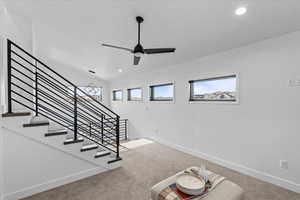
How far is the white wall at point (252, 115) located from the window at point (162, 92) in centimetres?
43

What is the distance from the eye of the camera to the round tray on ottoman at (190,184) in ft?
4.43

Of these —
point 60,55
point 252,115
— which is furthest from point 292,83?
point 60,55

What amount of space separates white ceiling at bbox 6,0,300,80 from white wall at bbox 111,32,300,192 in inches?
11.9

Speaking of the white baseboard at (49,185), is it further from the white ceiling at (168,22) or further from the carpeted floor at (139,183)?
the white ceiling at (168,22)

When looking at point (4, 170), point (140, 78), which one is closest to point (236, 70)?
point (140, 78)

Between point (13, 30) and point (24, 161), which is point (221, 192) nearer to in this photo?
point (24, 161)

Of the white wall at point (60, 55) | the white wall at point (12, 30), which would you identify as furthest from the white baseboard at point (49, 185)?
the white wall at point (60, 55)

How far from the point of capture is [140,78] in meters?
5.38

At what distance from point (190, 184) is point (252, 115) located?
1992 millimetres

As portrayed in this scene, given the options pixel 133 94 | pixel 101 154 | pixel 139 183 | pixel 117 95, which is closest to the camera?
pixel 139 183

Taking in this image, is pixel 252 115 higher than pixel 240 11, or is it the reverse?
pixel 240 11

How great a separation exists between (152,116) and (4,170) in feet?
12.1

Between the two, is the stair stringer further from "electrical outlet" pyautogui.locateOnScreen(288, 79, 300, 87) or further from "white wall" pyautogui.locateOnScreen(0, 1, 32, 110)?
"electrical outlet" pyautogui.locateOnScreen(288, 79, 300, 87)

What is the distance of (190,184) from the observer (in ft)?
4.79
